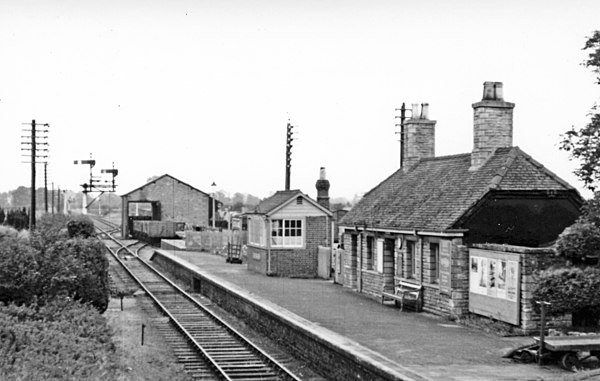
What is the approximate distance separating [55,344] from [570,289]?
987 cm

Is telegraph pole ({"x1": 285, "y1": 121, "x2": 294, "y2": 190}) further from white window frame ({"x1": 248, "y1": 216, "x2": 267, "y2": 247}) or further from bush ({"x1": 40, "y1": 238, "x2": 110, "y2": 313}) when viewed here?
bush ({"x1": 40, "y1": 238, "x2": 110, "y2": 313})

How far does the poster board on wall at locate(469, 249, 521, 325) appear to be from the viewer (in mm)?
18734

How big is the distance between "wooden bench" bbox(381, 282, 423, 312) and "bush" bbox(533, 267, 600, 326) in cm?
597

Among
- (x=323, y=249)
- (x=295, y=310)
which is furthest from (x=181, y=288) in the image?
(x=295, y=310)

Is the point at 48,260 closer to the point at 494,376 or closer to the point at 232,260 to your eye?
the point at 494,376

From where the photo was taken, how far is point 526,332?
1864 centimetres

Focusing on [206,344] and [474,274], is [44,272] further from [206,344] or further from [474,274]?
[474,274]

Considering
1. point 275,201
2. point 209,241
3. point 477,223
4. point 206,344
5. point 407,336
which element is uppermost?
point 275,201

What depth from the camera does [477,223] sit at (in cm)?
2153

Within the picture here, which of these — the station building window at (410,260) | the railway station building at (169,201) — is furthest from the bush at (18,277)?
the railway station building at (169,201)

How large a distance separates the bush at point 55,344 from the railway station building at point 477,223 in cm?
877

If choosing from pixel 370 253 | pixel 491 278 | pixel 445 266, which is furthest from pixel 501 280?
pixel 370 253

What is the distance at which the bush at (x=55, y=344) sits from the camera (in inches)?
458

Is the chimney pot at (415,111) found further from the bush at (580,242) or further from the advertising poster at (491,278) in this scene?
the bush at (580,242)
